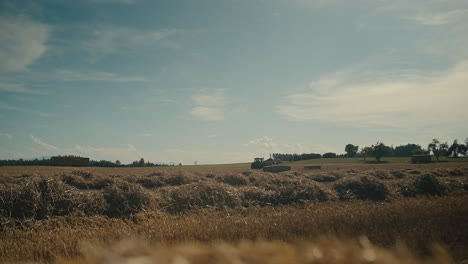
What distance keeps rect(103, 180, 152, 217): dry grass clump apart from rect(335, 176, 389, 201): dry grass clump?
22.4ft

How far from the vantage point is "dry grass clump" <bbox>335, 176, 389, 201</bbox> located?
38.9 ft

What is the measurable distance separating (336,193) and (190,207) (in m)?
5.64

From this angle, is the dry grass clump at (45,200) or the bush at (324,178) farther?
the bush at (324,178)

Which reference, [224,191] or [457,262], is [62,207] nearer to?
[224,191]

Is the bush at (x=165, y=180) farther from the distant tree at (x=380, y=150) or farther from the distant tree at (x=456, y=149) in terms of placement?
the distant tree at (x=456, y=149)

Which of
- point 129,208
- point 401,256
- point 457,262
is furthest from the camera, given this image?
point 129,208

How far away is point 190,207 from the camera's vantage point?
357 inches

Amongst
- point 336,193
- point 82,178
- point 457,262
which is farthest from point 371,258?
point 82,178

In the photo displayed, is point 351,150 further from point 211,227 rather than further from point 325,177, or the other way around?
point 211,227

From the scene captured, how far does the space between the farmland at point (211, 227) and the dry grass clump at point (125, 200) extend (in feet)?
0.09

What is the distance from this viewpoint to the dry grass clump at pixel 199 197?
9109mm

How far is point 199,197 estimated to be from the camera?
965 centimetres

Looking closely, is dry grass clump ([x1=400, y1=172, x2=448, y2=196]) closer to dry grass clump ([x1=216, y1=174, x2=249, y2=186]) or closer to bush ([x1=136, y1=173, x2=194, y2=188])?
dry grass clump ([x1=216, y1=174, x2=249, y2=186])

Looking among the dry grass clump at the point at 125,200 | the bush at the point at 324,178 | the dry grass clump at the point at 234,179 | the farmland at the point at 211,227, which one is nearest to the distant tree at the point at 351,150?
the bush at the point at 324,178
